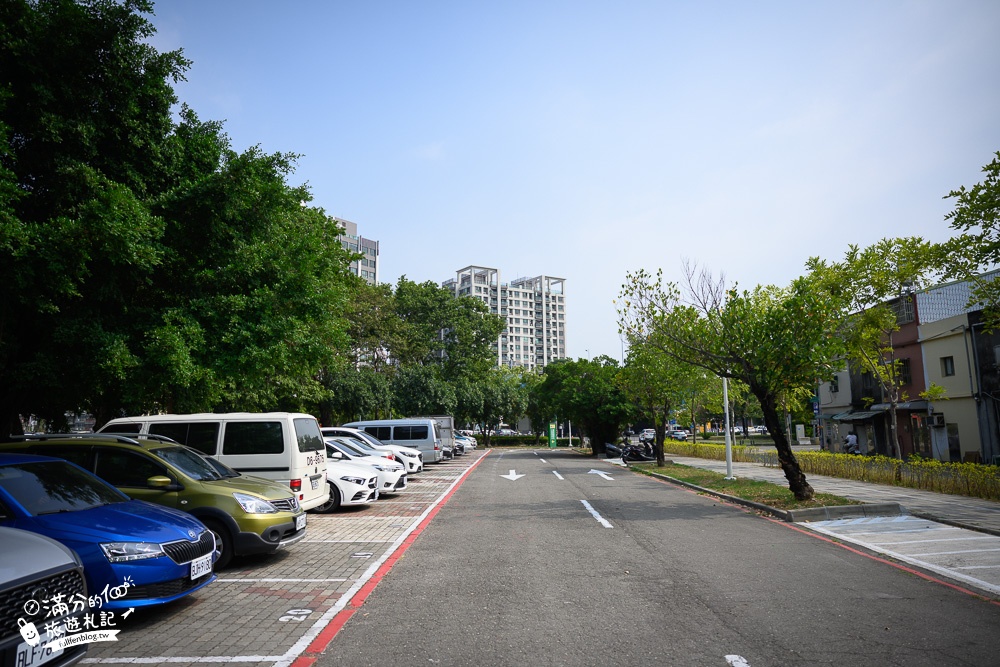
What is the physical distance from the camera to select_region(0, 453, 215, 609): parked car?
5398mm

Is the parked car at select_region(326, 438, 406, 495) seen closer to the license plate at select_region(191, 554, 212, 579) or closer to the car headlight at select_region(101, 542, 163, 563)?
the license plate at select_region(191, 554, 212, 579)

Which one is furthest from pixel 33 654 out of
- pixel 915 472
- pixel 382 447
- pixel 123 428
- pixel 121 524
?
pixel 915 472

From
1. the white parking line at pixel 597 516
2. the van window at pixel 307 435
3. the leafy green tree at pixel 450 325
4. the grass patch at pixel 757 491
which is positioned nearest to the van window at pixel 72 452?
the van window at pixel 307 435

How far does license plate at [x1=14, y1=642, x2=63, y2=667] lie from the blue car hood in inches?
62.4

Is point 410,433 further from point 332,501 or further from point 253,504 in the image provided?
point 253,504

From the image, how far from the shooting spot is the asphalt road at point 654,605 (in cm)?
489

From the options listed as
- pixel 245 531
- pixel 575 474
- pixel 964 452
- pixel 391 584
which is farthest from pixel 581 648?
pixel 964 452

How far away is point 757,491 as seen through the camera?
51.5 feet

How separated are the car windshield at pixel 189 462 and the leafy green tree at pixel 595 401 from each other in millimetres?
32534

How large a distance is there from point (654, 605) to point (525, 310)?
159m

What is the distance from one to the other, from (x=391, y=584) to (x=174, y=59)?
1282 centimetres

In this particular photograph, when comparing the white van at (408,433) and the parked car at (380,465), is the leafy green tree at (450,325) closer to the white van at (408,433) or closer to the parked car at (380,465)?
the white van at (408,433)

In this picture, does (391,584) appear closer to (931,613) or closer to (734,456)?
(931,613)

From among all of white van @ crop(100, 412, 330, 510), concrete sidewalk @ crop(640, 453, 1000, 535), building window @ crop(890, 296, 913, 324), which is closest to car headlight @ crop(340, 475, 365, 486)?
white van @ crop(100, 412, 330, 510)
